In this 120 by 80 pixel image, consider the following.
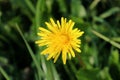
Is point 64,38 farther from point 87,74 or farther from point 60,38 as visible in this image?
point 87,74

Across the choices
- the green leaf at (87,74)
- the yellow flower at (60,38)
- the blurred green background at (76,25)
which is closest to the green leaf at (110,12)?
the blurred green background at (76,25)

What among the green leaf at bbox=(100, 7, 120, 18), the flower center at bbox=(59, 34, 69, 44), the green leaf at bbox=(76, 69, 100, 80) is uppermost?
the green leaf at bbox=(100, 7, 120, 18)

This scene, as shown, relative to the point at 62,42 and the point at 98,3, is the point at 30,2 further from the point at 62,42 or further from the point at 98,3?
the point at 62,42

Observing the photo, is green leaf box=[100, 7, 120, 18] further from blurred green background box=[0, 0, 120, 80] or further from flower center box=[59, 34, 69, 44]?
flower center box=[59, 34, 69, 44]

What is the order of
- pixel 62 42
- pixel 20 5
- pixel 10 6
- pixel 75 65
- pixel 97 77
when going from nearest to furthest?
pixel 62 42 < pixel 97 77 < pixel 75 65 < pixel 20 5 < pixel 10 6

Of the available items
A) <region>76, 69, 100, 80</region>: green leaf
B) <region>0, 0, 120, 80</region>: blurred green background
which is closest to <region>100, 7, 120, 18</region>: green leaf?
<region>0, 0, 120, 80</region>: blurred green background

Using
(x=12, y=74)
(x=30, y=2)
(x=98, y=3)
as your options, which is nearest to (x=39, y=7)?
(x=30, y=2)

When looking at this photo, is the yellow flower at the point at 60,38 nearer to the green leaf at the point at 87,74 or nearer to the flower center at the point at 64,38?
the flower center at the point at 64,38

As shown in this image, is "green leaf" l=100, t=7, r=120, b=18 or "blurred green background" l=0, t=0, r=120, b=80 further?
"green leaf" l=100, t=7, r=120, b=18

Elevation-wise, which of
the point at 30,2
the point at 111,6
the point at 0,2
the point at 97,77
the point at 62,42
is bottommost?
the point at 97,77
